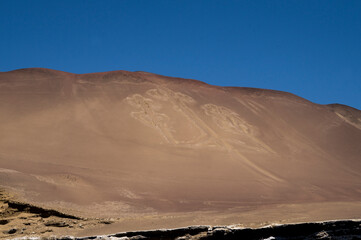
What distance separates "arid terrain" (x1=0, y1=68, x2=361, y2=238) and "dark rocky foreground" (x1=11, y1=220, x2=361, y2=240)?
16.7 inches

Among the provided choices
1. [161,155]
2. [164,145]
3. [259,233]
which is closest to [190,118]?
[164,145]

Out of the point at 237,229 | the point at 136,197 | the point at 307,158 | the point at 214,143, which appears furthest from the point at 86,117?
the point at 237,229

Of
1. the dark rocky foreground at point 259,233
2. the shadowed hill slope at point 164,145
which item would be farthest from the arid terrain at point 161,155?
the dark rocky foreground at point 259,233

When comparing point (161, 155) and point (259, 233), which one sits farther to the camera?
point (161, 155)

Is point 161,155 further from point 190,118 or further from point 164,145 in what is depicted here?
point 190,118

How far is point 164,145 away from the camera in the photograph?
22469 mm

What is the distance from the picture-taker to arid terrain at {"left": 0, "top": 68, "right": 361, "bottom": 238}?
37.8ft

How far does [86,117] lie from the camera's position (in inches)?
949

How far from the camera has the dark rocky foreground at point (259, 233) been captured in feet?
28.1

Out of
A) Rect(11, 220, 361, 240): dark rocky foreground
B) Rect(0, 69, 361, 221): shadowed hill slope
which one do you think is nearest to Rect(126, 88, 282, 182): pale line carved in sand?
Rect(0, 69, 361, 221): shadowed hill slope

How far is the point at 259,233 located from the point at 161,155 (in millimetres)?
12680

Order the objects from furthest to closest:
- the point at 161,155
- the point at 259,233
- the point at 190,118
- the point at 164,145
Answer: the point at 190,118 → the point at 164,145 → the point at 161,155 → the point at 259,233

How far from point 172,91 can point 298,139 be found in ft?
28.5

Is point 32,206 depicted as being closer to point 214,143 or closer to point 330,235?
point 330,235
